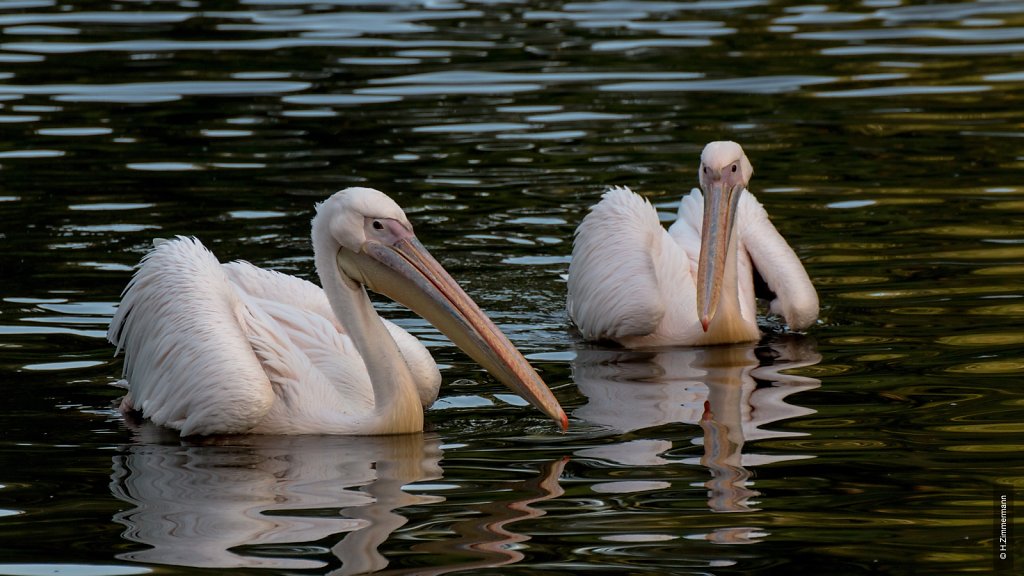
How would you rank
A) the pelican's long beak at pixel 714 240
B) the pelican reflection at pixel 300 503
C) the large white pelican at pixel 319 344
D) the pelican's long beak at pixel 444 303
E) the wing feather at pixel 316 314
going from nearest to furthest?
the pelican reflection at pixel 300 503 < the pelican's long beak at pixel 444 303 < the large white pelican at pixel 319 344 < the wing feather at pixel 316 314 < the pelican's long beak at pixel 714 240

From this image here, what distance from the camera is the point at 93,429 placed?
605cm

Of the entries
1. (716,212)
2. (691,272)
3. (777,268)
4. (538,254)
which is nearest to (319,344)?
(716,212)

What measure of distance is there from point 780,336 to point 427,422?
2.08 meters

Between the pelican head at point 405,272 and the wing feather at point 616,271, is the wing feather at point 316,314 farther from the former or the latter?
A: the wing feather at point 616,271

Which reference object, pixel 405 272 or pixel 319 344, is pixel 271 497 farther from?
pixel 319 344

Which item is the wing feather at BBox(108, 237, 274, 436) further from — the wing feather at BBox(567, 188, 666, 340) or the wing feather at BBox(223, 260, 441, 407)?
the wing feather at BBox(567, 188, 666, 340)

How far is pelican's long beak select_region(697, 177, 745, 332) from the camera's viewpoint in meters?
7.12

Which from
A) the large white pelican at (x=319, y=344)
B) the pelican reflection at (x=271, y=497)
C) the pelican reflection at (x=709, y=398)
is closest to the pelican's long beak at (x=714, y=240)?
the pelican reflection at (x=709, y=398)

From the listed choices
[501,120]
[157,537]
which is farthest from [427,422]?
[501,120]

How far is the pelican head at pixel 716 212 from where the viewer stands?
281 inches

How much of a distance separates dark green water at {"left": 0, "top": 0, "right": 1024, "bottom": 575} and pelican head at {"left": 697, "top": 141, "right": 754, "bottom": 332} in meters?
0.29

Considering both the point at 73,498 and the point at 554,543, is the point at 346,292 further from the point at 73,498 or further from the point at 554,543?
the point at 554,543

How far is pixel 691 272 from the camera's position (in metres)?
7.79

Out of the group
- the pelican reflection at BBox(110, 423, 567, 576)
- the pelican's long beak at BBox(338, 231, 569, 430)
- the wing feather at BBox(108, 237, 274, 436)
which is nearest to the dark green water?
the pelican reflection at BBox(110, 423, 567, 576)
